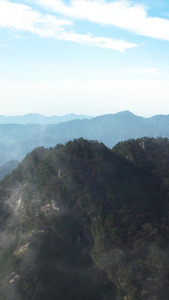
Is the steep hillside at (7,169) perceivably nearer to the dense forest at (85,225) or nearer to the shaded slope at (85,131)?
the dense forest at (85,225)

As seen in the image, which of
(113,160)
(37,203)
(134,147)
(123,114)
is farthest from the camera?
(123,114)

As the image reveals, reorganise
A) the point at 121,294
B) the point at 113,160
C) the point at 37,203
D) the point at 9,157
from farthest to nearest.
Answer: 1. the point at 9,157
2. the point at 113,160
3. the point at 37,203
4. the point at 121,294

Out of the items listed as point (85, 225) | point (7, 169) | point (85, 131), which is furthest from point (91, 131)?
point (85, 225)

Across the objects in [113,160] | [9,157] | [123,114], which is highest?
[123,114]

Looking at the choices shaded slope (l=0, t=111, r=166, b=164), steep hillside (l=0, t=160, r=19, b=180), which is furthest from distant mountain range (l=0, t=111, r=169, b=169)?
steep hillside (l=0, t=160, r=19, b=180)

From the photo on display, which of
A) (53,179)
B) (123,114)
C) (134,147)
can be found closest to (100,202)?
(53,179)

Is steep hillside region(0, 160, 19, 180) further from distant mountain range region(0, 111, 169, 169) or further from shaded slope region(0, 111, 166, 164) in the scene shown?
distant mountain range region(0, 111, 169, 169)

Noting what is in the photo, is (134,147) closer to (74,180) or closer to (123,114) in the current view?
(74,180)

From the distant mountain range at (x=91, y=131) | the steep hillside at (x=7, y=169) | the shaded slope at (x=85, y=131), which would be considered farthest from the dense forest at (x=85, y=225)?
the distant mountain range at (x=91, y=131)
